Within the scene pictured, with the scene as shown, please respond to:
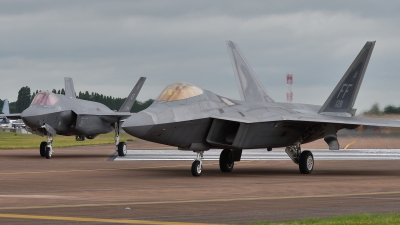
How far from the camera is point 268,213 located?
1013cm

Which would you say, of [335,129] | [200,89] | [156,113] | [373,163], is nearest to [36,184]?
[156,113]

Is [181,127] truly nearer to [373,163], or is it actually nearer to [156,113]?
[156,113]

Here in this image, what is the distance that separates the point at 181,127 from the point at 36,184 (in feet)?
13.1

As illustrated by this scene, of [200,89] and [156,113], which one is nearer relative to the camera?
[156,113]

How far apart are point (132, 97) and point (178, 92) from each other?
18.6m

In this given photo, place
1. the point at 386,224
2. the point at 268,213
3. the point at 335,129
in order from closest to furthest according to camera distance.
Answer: the point at 386,224 < the point at 268,213 < the point at 335,129

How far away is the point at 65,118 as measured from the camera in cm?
2972

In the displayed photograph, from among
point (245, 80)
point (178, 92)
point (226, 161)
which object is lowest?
point (226, 161)

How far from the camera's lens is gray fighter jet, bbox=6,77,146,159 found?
28.3 m

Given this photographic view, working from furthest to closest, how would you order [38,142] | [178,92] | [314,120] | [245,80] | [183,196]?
[38,142] < [245,80] < [314,120] < [178,92] < [183,196]

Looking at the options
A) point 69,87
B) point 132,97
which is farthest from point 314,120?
point 132,97

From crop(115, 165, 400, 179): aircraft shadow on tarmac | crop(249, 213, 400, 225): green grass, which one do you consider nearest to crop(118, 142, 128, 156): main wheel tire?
crop(115, 165, 400, 179): aircraft shadow on tarmac

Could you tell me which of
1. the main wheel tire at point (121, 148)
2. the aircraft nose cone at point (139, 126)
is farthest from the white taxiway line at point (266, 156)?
the aircraft nose cone at point (139, 126)

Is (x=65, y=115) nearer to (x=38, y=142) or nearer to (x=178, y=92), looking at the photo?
(x=178, y=92)
